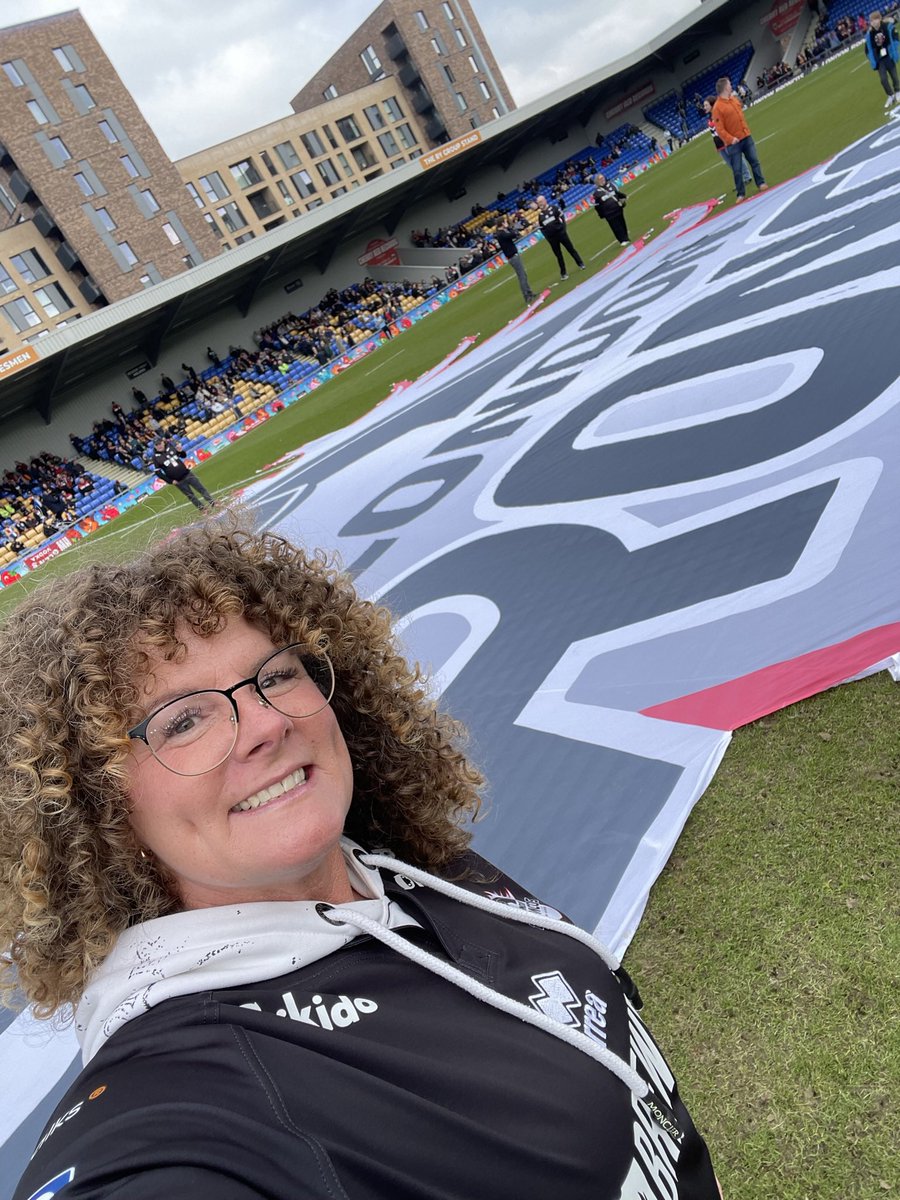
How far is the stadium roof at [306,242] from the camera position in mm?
28922

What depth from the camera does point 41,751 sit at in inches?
58.8

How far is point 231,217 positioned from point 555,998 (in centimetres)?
6412

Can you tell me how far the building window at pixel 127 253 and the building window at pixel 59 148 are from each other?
4.70 meters

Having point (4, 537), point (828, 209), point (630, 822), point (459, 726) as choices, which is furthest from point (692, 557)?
point (4, 537)

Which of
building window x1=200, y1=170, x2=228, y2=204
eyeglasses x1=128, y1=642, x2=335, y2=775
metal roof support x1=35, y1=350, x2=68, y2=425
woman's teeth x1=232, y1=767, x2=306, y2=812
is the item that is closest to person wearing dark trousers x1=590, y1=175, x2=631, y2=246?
eyeglasses x1=128, y1=642, x2=335, y2=775

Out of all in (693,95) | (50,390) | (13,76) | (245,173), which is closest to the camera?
(50,390)

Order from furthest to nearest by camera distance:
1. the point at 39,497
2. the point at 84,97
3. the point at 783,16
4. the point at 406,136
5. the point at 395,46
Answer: the point at 406,136 < the point at 395,46 < the point at 783,16 < the point at 84,97 < the point at 39,497

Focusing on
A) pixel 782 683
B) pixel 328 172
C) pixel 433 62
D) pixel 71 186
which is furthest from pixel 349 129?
pixel 782 683

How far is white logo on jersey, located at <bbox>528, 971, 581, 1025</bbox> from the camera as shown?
1497 millimetres

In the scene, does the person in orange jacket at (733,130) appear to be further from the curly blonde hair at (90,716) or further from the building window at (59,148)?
the building window at (59,148)

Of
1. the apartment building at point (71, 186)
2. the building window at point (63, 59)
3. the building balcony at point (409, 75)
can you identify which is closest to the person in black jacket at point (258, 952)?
the apartment building at point (71, 186)

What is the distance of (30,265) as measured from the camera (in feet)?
135

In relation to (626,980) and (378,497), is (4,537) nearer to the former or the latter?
(378,497)

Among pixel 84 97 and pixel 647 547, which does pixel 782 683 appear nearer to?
pixel 647 547
